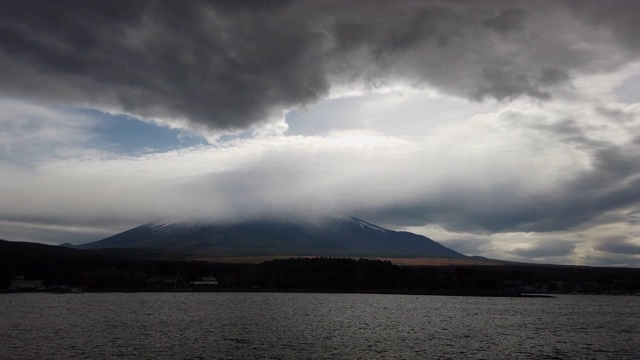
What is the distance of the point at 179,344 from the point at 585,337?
196 feet

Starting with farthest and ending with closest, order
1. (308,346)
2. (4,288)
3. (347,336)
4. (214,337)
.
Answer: (4,288)
(347,336)
(214,337)
(308,346)

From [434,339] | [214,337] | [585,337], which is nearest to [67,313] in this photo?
[214,337]

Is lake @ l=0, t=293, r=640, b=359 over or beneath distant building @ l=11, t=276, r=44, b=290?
beneath

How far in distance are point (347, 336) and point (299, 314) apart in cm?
3796

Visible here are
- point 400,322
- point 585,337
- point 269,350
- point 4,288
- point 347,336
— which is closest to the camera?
point 269,350

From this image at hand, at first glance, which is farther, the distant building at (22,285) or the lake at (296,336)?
the distant building at (22,285)

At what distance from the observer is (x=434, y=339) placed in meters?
73.3

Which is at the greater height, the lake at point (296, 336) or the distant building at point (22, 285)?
the distant building at point (22, 285)

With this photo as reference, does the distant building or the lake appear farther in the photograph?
the distant building

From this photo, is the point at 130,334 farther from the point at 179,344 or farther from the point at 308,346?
the point at 308,346

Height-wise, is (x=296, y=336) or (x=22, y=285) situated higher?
(x=22, y=285)

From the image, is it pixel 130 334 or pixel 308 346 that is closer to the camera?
pixel 308 346

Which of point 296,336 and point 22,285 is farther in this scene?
point 22,285

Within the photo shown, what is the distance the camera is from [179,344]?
2499 inches
